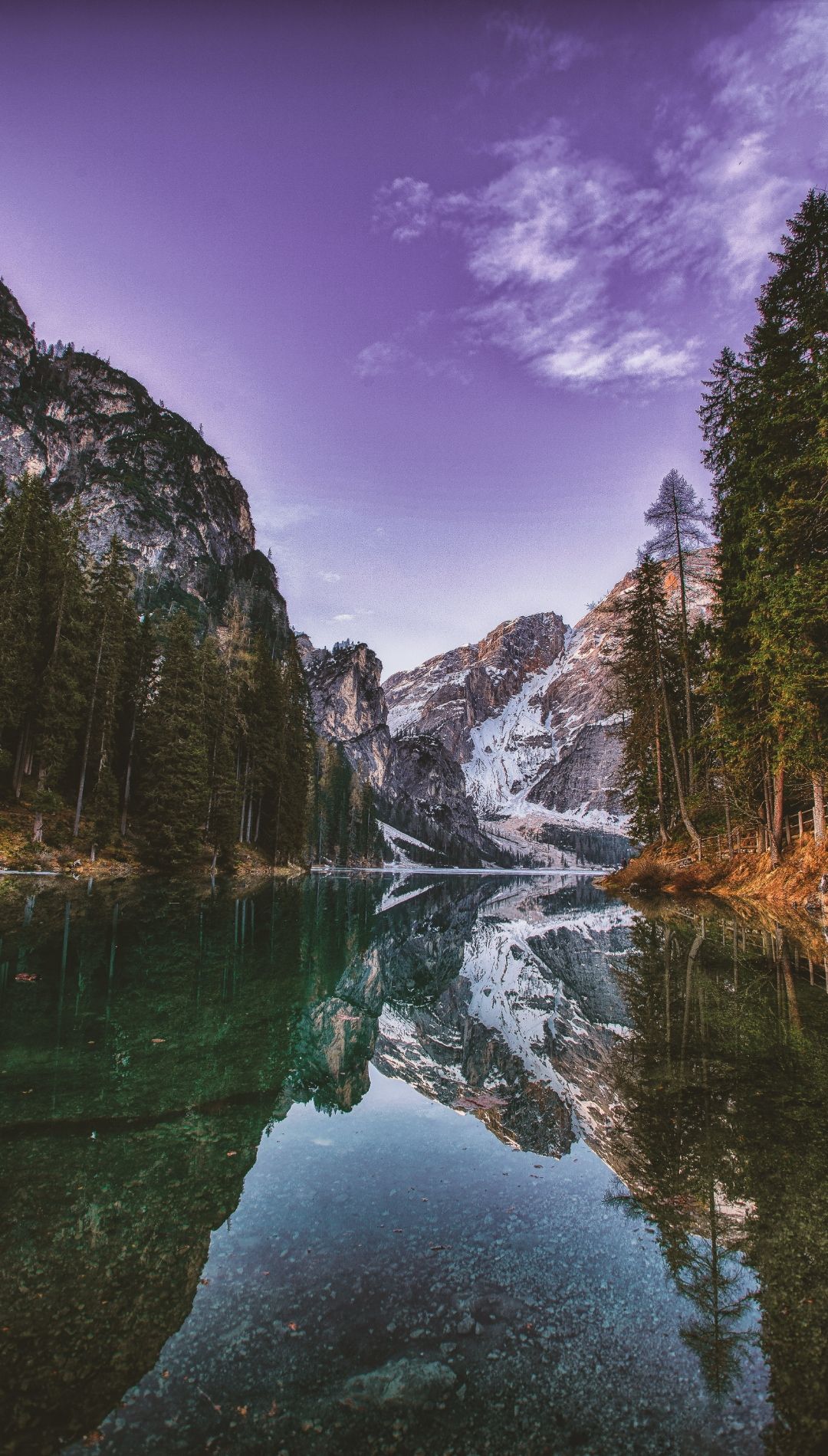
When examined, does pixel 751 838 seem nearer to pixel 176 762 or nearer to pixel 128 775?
pixel 176 762

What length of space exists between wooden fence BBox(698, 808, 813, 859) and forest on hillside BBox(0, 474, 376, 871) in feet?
91.3

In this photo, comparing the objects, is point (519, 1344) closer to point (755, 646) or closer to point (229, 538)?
point (755, 646)

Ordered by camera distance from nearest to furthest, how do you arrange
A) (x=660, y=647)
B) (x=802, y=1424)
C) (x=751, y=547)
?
(x=802, y=1424) → (x=751, y=547) → (x=660, y=647)

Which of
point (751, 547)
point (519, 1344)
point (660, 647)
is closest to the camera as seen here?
point (519, 1344)

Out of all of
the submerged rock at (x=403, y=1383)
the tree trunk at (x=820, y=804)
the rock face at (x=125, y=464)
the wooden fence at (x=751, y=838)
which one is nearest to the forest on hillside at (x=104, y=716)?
the wooden fence at (x=751, y=838)

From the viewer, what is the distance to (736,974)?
12.3 meters

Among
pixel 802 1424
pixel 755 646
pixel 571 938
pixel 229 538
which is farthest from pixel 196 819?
pixel 229 538

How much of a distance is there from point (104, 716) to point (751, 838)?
114 feet

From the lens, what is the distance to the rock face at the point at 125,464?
122188 mm

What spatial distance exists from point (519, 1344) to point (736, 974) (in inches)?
429

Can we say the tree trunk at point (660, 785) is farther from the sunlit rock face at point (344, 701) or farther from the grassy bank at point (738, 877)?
the sunlit rock face at point (344, 701)

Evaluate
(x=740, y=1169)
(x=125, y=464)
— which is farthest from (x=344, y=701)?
(x=740, y=1169)

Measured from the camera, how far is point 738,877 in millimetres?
26688

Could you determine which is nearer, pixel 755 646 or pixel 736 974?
pixel 736 974
